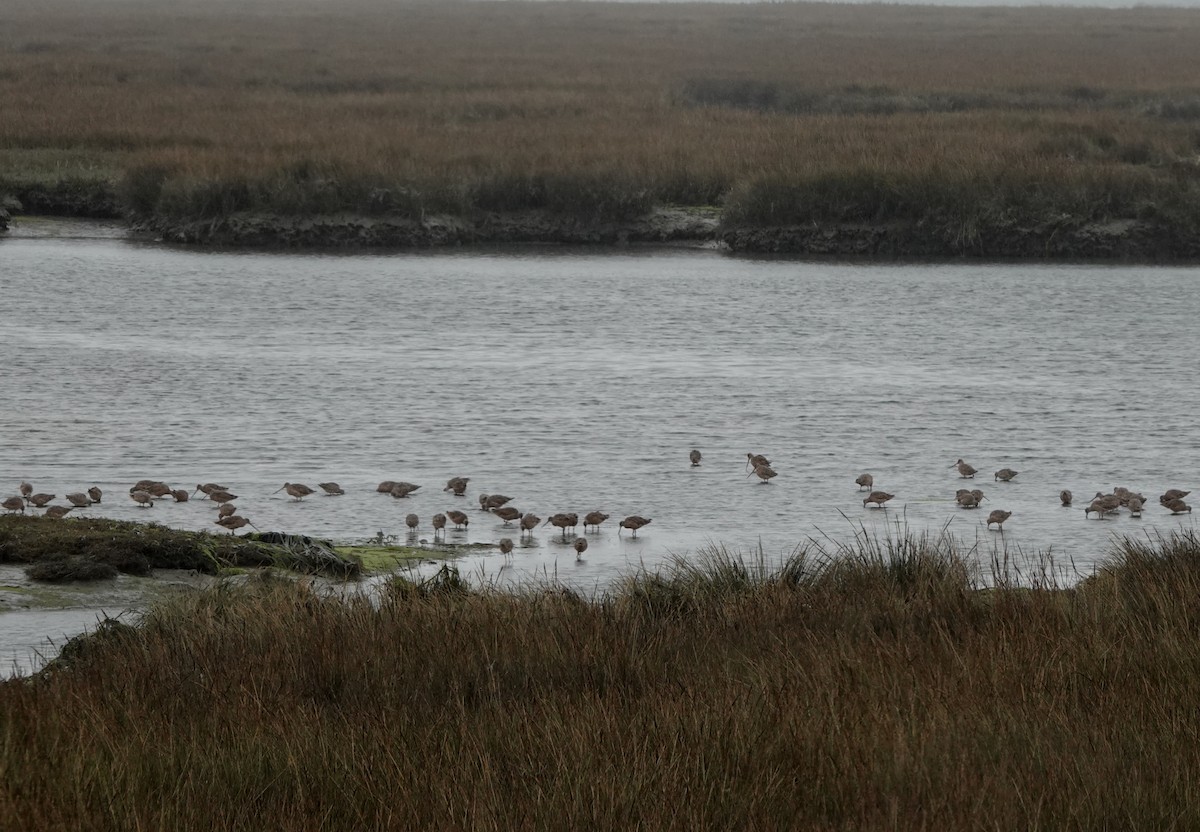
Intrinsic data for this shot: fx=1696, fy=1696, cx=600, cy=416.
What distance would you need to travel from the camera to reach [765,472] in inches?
512

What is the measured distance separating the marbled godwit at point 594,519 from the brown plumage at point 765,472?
1860 mm

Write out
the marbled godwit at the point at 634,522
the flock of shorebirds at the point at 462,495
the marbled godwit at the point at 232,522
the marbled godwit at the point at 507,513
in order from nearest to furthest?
the marbled godwit at the point at 232,522 → the flock of shorebirds at the point at 462,495 → the marbled godwit at the point at 634,522 → the marbled godwit at the point at 507,513

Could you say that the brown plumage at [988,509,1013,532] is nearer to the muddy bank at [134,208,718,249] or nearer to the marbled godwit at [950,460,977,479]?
the marbled godwit at [950,460,977,479]

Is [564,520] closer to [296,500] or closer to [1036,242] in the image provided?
[296,500]

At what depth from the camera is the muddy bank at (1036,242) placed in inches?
1087

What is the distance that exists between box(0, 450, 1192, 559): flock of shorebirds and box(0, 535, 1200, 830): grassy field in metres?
3.00

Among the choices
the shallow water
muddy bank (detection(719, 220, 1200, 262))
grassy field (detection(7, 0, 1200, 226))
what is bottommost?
the shallow water

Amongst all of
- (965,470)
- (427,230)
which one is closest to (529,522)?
(965,470)

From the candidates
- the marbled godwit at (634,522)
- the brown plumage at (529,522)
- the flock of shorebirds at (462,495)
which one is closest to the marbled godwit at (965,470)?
the flock of shorebirds at (462,495)

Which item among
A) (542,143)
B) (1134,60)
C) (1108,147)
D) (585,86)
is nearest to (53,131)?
(542,143)

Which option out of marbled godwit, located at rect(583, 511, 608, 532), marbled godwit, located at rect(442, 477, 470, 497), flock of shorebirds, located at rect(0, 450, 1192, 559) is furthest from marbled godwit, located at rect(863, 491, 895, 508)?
marbled godwit, located at rect(442, 477, 470, 497)

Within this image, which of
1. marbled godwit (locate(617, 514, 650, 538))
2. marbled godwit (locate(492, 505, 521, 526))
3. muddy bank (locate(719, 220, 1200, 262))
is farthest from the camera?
muddy bank (locate(719, 220, 1200, 262))

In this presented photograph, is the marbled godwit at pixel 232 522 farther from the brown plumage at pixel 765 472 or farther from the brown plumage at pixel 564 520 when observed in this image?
the brown plumage at pixel 765 472

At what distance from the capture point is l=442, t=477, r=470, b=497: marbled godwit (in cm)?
1231
